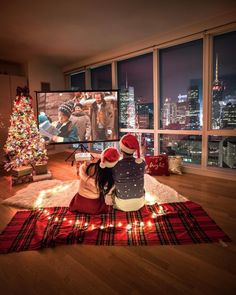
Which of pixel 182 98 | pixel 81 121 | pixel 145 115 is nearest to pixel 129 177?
pixel 182 98

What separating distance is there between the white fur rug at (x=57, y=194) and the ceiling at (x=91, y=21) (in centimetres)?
252

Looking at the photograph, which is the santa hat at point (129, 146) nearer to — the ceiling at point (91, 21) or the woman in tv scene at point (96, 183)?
the woman in tv scene at point (96, 183)

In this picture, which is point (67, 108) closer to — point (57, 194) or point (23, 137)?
point (23, 137)

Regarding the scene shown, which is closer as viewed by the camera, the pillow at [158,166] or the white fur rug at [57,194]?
the white fur rug at [57,194]

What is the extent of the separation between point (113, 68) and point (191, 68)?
1908 mm

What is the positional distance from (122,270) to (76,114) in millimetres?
3728

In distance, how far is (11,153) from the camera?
12.7 ft

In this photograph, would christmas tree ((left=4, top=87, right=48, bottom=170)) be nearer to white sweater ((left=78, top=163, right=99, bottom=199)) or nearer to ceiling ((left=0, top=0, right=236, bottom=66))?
ceiling ((left=0, top=0, right=236, bottom=66))

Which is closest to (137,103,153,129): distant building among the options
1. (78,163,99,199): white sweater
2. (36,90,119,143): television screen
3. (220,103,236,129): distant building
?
(36,90,119,143): television screen

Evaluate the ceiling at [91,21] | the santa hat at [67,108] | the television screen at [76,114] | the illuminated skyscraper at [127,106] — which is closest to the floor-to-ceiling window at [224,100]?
the ceiling at [91,21]

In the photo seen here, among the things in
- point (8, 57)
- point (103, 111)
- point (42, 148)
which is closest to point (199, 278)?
point (42, 148)

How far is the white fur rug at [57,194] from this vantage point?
2.76m

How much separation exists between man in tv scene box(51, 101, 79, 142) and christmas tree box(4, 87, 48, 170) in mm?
802

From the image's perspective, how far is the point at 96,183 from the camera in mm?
2334
